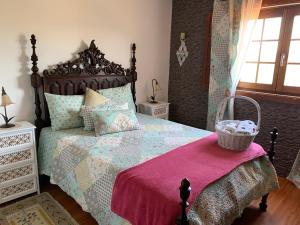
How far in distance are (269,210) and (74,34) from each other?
8.95ft

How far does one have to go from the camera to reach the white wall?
2283 millimetres

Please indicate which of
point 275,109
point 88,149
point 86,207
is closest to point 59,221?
point 86,207

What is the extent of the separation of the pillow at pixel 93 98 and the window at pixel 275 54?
178cm

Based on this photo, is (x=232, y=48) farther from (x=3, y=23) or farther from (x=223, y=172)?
(x=3, y=23)

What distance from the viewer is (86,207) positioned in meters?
1.85

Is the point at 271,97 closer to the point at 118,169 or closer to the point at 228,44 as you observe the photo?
the point at 228,44

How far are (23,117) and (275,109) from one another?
2.84 m

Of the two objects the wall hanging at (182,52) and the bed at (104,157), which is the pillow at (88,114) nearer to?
the bed at (104,157)

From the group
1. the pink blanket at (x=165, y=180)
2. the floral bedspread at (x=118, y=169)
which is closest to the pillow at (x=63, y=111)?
the floral bedspread at (x=118, y=169)

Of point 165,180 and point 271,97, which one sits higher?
point 271,97

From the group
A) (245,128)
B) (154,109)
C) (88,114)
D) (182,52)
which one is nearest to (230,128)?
(245,128)

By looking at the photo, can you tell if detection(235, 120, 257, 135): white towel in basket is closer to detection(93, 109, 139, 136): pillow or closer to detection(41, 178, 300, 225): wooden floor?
detection(41, 178, 300, 225): wooden floor

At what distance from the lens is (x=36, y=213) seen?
2.06m

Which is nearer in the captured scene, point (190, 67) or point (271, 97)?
point (271, 97)
